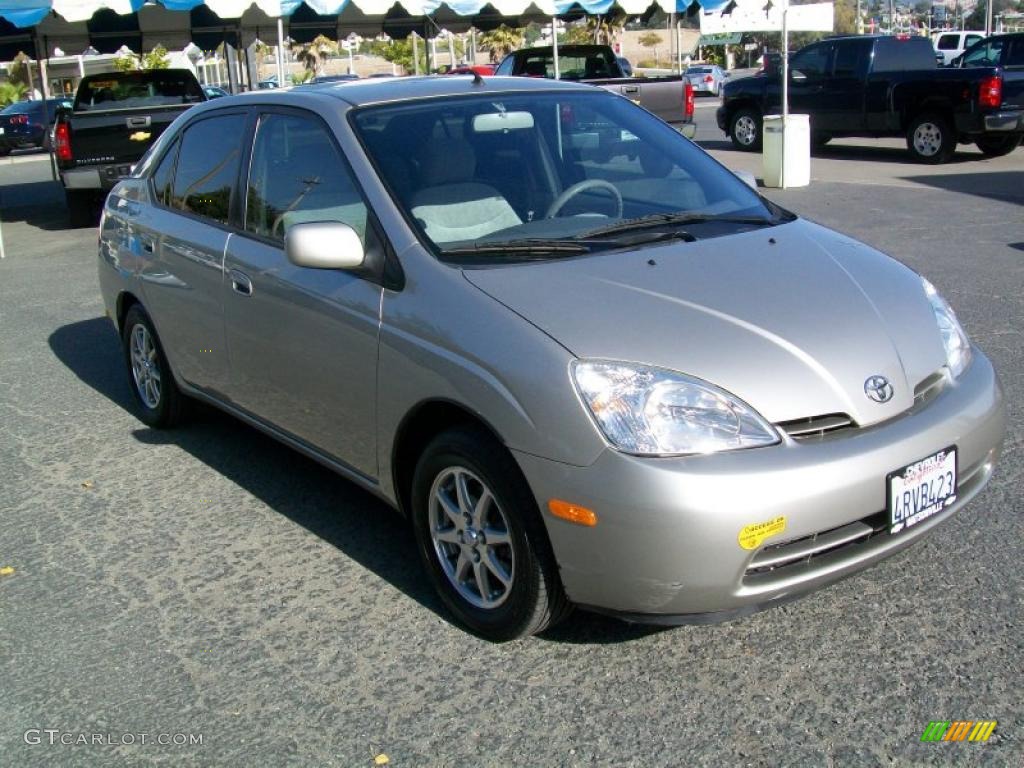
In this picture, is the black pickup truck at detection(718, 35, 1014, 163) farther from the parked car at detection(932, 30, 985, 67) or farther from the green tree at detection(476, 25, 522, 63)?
the green tree at detection(476, 25, 522, 63)

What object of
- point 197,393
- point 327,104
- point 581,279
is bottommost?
point 197,393

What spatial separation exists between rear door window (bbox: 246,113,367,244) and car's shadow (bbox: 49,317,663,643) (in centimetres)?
114

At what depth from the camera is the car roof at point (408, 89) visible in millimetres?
4266

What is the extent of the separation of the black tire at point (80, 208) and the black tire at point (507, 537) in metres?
12.4

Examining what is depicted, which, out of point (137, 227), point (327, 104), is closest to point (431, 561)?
point (327, 104)

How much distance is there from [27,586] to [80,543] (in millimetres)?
369

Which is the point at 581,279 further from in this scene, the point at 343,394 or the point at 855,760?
the point at 855,760

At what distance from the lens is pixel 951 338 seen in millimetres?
3652

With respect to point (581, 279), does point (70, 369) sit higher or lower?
lower

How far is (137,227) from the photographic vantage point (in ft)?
18.2

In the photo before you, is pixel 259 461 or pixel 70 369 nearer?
pixel 259 461

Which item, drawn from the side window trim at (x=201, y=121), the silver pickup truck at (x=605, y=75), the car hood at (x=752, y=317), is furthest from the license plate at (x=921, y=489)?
the silver pickup truck at (x=605, y=75)

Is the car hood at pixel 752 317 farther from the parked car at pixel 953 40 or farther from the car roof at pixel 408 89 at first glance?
the parked car at pixel 953 40

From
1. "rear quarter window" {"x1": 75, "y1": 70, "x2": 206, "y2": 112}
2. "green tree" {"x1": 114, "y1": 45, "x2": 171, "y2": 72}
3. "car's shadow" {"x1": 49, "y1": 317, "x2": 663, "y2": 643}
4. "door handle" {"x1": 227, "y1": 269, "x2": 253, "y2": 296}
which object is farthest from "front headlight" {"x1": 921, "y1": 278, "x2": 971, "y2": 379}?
"green tree" {"x1": 114, "y1": 45, "x2": 171, "y2": 72}
